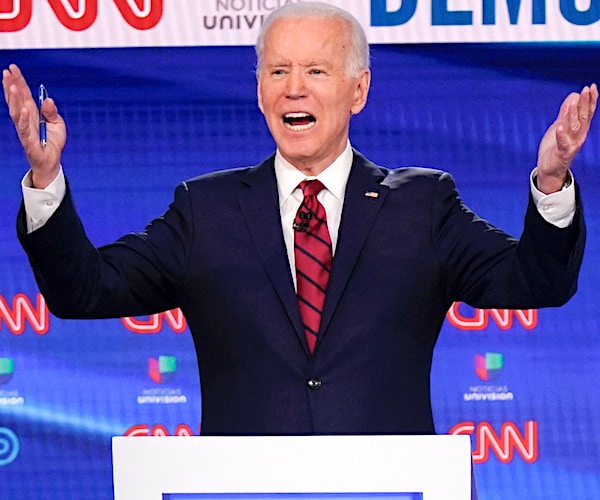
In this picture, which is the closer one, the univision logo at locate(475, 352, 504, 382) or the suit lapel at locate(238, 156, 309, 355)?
the suit lapel at locate(238, 156, 309, 355)

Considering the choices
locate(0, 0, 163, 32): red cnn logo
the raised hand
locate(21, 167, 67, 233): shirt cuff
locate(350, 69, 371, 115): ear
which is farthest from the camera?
locate(0, 0, 163, 32): red cnn logo

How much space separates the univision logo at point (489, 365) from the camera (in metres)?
3.35

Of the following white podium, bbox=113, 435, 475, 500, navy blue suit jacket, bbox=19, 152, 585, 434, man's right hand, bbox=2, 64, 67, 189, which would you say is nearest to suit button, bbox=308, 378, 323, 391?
navy blue suit jacket, bbox=19, 152, 585, 434

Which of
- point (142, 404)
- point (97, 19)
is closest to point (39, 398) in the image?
point (142, 404)

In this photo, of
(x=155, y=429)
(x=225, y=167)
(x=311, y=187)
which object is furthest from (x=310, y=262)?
(x=155, y=429)

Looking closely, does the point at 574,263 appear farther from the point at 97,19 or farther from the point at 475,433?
Answer: the point at 97,19

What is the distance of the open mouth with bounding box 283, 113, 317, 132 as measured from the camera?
199cm

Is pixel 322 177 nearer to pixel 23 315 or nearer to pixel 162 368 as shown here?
pixel 162 368

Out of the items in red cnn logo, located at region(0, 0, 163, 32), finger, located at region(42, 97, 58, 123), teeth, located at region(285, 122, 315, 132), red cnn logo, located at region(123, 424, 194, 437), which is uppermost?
red cnn logo, located at region(0, 0, 163, 32)

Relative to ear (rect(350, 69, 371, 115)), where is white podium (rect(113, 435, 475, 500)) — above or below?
below

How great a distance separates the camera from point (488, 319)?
3354mm

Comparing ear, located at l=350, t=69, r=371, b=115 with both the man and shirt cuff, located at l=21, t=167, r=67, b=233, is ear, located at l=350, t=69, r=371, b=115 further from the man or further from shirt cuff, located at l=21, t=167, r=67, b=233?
shirt cuff, located at l=21, t=167, r=67, b=233

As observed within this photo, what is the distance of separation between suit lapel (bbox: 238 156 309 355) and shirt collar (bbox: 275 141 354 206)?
17 mm

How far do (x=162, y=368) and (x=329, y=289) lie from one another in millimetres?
1589
